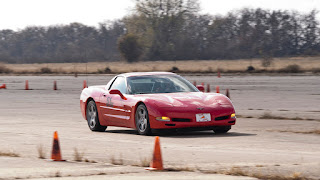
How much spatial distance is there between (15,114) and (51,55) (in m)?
149

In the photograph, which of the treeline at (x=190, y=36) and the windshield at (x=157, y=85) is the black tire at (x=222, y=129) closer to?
the windshield at (x=157, y=85)

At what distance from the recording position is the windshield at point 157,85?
14.7 metres

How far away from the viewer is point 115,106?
15.0 metres

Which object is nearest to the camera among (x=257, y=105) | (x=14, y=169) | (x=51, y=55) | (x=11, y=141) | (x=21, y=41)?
(x=14, y=169)

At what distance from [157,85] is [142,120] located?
111cm

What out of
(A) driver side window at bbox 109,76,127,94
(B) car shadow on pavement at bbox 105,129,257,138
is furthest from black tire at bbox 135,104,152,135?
(A) driver side window at bbox 109,76,127,94

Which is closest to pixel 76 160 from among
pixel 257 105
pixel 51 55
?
pixel 257 105

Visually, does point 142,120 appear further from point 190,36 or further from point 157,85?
point 190,36

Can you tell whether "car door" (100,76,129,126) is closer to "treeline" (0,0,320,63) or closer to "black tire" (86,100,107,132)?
"black tire" (86,100,107,132)

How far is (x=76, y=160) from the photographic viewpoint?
10094mm

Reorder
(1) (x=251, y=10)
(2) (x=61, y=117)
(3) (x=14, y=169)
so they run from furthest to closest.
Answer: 1. (1) (x=251, y=10)
2. (2) (x=61, y=117)
3. (3) (x=14, y=169)

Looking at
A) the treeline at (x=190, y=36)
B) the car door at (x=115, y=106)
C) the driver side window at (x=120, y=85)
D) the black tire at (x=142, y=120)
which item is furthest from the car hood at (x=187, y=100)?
the treeline at (x=190, y=36)

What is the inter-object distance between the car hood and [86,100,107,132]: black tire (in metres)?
1.91

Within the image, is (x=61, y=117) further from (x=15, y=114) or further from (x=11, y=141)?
(x=11, y=141)
